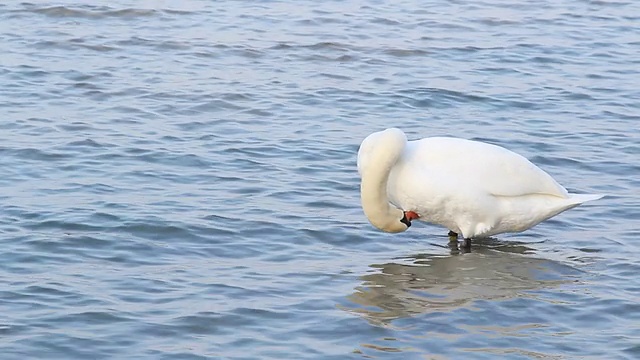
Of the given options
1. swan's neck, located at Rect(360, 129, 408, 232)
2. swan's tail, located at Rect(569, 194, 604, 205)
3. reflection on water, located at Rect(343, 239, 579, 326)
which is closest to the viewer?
reflection on water, located at Rect(343, 239, 579, 326)

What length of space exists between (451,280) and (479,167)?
0.75m

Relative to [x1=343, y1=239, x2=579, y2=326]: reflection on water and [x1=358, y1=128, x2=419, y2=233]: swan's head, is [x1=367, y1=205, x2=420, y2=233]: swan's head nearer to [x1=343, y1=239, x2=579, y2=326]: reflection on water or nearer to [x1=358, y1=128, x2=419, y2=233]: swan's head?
[x1=358, y1=128, x2=419, y2=233]: swan's head

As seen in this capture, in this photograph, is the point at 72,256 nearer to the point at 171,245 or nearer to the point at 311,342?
the point at 171,245

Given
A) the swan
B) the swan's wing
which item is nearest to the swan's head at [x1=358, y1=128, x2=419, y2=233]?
the swan

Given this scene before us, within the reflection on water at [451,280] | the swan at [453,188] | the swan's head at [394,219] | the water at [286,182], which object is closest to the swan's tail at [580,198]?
the swan at [453,188]

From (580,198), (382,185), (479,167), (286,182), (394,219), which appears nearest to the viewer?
(382,185)

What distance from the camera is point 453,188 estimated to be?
8.10 meters

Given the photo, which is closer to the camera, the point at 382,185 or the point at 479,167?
the point at 382,185

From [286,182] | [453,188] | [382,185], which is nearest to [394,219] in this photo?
[382,185]

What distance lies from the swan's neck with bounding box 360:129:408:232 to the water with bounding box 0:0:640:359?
0.23m

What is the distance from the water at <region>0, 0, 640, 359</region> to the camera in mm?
6891

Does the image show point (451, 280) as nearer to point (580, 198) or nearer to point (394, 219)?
point (394, 219)

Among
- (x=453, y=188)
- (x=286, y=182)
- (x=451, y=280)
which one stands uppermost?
(x=453, y=188)

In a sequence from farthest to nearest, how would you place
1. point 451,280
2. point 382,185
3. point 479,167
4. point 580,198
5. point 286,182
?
point 286,182
point 580,198
point 479,167
point 382,185
point 451,280
